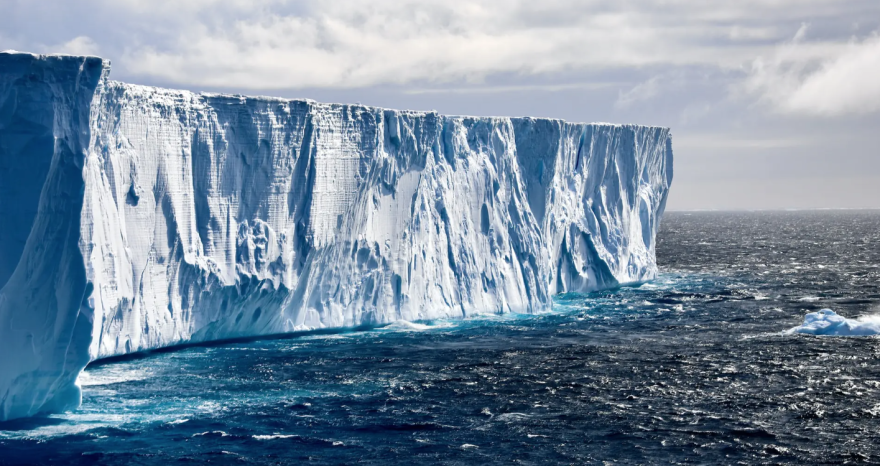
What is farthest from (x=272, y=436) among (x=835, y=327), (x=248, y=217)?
(x=835, y=327)

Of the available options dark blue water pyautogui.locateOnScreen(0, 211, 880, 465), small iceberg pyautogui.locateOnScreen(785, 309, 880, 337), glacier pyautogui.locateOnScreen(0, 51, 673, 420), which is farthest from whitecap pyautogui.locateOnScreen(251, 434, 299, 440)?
small iceberg pyautogui.locateOnScreen(785, 309, 880, 337)

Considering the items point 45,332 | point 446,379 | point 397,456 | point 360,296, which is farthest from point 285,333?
point 397,456

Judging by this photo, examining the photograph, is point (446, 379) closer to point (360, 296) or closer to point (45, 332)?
point (360, 296)

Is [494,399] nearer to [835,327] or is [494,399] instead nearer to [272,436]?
[272,436]

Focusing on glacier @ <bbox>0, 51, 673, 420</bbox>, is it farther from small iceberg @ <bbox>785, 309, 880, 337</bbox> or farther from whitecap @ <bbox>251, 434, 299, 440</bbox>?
small iceberg @ <bbox>785, 309, 880, 337</bbox>

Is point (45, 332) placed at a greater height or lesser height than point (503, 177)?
lesser
